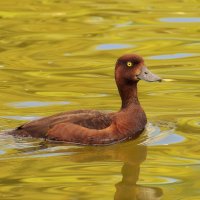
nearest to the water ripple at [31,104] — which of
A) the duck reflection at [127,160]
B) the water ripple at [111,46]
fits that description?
the duck reflection at [127,160]

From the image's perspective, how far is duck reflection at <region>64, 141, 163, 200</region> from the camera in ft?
31.4

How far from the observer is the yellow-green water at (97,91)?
9984mm

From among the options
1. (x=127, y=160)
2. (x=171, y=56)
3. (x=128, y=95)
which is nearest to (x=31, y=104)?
(x=128, y=95)

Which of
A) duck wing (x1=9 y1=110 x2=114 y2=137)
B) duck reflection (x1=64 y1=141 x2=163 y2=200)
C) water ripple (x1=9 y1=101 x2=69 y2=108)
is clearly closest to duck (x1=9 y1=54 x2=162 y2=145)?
duck wing (x1=9 y1=110 x2=114 y2=137)

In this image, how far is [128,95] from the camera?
12.0 meters

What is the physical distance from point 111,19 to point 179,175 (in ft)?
31.0

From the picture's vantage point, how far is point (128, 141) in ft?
38.1

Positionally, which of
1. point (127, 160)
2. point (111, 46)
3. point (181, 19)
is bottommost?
point (127, 160)

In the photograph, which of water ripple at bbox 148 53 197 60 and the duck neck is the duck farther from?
water ripple at bbox 148 53 197 60

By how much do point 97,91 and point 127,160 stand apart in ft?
10.9

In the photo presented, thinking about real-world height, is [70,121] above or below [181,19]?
below

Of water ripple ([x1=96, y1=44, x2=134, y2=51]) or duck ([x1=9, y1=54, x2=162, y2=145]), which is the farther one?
water ripple ([x1=96, y1=44, x2=134, y2=51])

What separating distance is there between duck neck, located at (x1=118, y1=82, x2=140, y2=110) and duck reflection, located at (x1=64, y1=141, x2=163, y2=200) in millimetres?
541

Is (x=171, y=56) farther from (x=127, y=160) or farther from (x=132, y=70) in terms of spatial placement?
(x=127, y=160)
